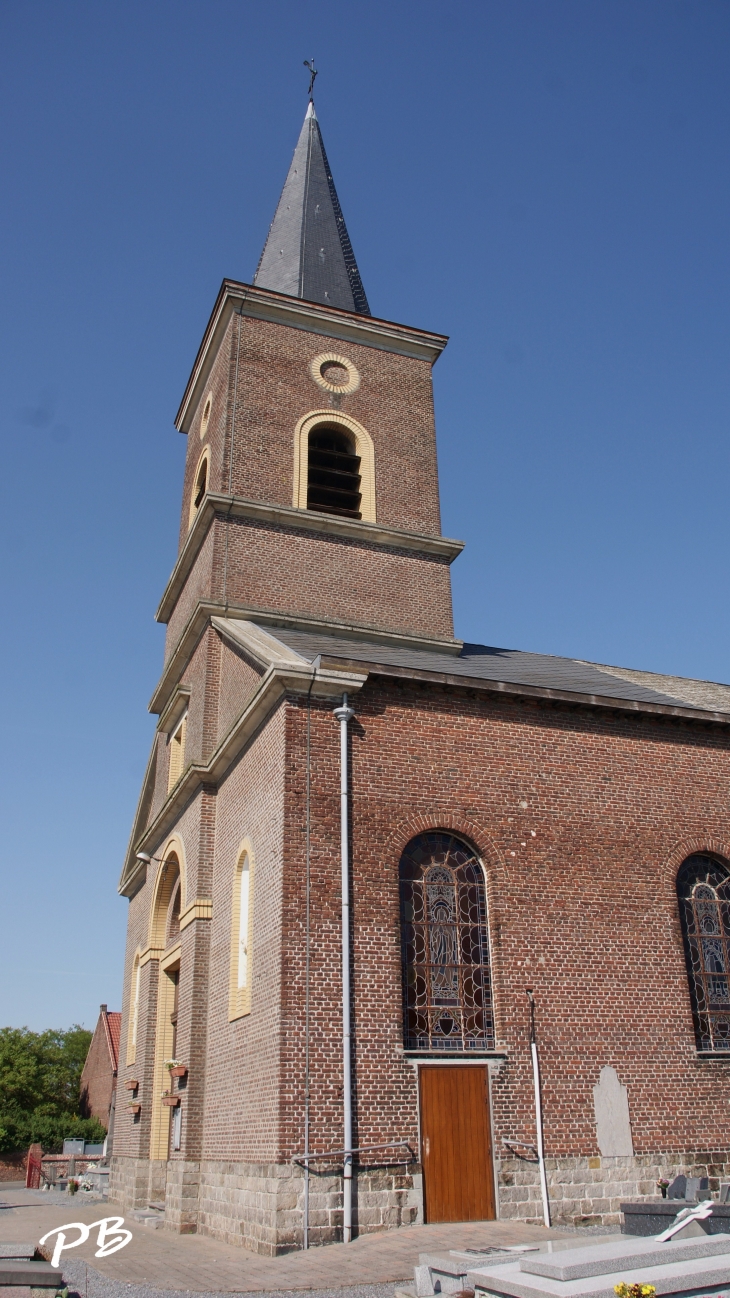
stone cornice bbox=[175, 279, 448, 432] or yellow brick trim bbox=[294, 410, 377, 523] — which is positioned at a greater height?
stone cornice bbox=[175, 279, 448, 432]

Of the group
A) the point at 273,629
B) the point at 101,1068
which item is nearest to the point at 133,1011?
the point at 273,629

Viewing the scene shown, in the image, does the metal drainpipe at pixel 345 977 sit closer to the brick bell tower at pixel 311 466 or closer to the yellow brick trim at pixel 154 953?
the brick bell tower at pixel 311 466

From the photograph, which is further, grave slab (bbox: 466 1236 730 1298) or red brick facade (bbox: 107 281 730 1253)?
red brick facade (bbox: 107 281 730 1253)

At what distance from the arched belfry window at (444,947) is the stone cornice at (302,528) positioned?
798 cm

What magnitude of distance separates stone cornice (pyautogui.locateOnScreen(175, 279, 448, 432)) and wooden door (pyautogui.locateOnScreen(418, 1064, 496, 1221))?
51.3 ft

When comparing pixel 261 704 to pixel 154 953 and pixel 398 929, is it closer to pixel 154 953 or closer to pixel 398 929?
pixel 398 929

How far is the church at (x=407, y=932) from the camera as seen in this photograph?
40.0ft

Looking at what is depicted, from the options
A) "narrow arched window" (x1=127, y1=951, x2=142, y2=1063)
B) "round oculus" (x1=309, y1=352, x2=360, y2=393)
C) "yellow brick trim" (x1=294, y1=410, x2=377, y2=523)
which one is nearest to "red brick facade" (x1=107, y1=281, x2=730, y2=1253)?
"narrow arched window" (x1=127, y1=951, x2=142, y2=1063)

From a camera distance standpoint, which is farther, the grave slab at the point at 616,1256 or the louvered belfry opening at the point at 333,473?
the louvered belfry opening at the point at 333,473

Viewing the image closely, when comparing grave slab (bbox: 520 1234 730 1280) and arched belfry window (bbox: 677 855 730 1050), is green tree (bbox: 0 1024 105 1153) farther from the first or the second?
grave slab (bbox: 520 1234 730 1280)

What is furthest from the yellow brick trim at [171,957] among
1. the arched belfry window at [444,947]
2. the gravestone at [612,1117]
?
the gravestone at [612,1117]

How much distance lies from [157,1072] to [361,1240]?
317 inches

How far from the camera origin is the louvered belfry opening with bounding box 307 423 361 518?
21.0m

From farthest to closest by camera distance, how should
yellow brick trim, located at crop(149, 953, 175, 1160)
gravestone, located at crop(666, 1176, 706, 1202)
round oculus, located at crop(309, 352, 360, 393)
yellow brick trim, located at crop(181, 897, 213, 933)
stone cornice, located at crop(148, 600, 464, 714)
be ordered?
round oculus, located at crop(309, 352, 360, 393) < stone cornice, located at crop(148, 600, 464, 714) < yellow brick trim, located at crop(149, 953, 175, 1160) < yellow brick trim, located at crop(181, 897, 213, 933) < gravestone, located at crop(666, 1176, 706, 1202)
